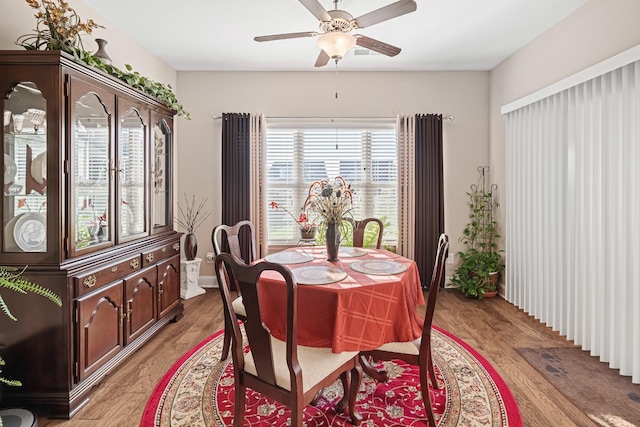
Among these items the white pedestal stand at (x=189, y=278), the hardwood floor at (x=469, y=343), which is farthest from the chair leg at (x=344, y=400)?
the white pedestal stand at (x=189, y=278)

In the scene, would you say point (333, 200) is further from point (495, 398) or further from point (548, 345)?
point (548, 345)

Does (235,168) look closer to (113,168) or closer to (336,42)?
(113,168)

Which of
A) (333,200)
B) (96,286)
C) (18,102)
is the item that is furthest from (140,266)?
(333,200)

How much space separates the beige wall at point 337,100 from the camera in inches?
176

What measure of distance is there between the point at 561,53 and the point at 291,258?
3072 mm

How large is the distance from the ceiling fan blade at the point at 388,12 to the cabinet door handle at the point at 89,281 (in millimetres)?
2377

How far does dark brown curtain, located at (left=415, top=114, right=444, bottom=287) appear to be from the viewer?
4.38 metres

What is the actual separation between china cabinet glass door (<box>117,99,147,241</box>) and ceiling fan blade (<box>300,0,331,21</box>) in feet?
5.11

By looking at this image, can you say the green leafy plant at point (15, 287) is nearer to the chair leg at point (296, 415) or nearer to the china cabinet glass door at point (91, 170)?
the china cabinet glass door at point (91, 170)

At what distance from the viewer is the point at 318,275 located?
202cm

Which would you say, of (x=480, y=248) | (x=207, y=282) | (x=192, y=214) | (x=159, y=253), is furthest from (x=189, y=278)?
(x=480, y=248)

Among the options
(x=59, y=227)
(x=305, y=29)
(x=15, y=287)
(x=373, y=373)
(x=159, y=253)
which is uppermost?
(x=305, y=29)

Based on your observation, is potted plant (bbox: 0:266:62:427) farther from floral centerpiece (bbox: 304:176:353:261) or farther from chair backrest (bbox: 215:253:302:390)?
floral centerpiece (bbox: 304:176:353:261)

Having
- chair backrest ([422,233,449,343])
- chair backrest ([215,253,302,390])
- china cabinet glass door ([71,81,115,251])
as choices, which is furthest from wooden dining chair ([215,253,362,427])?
china cabinet glass door ([71,81,115,251])
